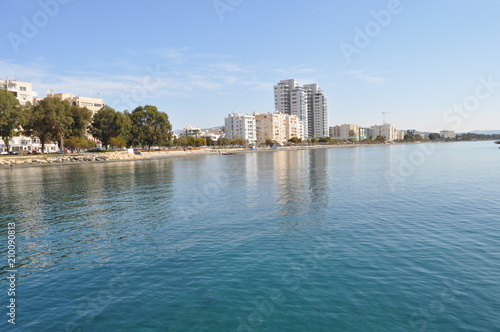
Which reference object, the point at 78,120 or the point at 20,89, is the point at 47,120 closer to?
the point at 78,120

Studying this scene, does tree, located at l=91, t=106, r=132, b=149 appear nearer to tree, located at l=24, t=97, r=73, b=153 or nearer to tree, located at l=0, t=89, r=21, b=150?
tree, located at l=24, t=97, r=73, b=153

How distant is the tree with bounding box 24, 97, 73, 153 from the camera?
94125 mm

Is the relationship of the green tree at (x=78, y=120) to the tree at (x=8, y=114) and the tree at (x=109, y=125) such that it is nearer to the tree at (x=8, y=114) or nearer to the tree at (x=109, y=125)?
the tree at (x=109, y=125)

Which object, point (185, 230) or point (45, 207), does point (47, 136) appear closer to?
point (45, 207)

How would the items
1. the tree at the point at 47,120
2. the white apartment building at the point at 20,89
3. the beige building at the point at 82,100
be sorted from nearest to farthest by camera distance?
the tree at the point at 47,120
the white apartment building at the point at 20,89
the beige building at the point at 82,100

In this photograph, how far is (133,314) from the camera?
1066cm

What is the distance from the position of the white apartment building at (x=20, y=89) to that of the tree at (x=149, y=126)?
38.5 m

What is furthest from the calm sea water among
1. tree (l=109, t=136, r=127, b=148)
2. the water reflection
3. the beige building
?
the beige building

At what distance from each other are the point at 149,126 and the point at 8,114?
184 ft

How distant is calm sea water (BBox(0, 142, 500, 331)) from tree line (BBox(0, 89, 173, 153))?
238 ft

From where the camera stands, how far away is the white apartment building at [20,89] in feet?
404

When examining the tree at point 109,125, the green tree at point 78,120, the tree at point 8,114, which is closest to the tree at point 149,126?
the tree at point 109,125

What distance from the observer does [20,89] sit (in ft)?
419

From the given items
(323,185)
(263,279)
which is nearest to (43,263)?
(263,279)
